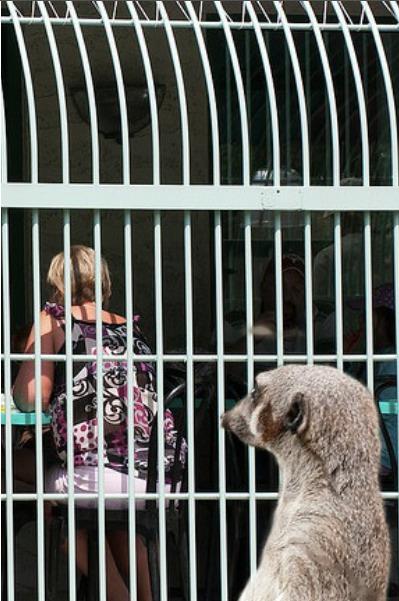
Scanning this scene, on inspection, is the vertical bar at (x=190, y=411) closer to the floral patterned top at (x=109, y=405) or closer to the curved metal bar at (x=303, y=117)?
the floral patterned top at (x=109, y=405)

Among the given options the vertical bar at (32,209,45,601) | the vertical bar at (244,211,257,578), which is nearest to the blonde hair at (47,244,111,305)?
the vertical bar at (32,209,45,601)

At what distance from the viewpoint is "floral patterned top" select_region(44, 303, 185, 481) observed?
6.41 metres

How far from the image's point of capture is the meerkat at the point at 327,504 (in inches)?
182

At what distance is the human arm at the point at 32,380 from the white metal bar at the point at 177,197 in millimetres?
539

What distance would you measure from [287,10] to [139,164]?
1424mm

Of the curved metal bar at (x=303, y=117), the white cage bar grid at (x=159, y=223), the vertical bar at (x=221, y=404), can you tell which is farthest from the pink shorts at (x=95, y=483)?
the curved metal bar at (x=303, y=117)

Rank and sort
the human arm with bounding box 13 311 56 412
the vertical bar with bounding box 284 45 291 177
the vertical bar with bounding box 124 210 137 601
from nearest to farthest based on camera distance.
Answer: the vertical bar with bounding box 124 210 137 601 < the human arm with bounding box 13 311 56 412 < the vertical bar with bounding box 284 45 291 177

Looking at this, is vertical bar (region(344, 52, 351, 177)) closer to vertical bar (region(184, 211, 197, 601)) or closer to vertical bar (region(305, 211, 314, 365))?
vertical bar (region(305, 211, 314, 365))

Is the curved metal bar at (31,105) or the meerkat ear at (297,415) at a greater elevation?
the curved metal bar at (31,105)

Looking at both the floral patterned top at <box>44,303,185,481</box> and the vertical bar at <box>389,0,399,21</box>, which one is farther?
the vertical bar at <box>389,0,399,21</box>

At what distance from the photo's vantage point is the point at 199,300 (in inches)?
395

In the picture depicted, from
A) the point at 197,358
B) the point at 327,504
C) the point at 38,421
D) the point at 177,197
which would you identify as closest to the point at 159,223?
the point at 177,197

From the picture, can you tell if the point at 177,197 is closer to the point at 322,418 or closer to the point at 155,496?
the point at 155,496

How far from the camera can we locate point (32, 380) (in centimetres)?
636
